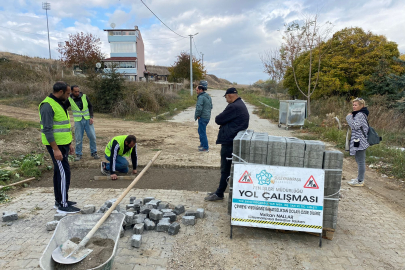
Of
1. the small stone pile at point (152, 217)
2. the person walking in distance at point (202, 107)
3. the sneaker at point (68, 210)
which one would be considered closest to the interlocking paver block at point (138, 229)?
the small stone pile at point (152, 217)

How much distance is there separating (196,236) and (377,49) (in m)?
16.4

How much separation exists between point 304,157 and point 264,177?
0.57m

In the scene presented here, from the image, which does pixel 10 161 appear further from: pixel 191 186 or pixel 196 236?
pixel 196 236

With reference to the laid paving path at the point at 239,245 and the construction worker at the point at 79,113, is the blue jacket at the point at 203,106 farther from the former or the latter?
the laid paving path at the point at 239,245

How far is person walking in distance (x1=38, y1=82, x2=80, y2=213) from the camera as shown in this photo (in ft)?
12.3

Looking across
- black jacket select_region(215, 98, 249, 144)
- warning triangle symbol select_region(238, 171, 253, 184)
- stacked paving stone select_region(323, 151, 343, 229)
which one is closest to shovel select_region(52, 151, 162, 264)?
warning triangle symbol select_region(238, 171, 253, 184)

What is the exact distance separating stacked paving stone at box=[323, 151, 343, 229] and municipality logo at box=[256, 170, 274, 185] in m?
0.71

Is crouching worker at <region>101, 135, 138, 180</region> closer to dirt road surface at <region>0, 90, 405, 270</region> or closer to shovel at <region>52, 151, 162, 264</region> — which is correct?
dirt road surface at <region>0, 90, 405, 270</region>

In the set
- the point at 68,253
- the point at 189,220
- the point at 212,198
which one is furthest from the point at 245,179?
the point at 68,253

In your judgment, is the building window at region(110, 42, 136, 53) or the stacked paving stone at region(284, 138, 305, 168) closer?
the stacked paving stone at region(284, 138, 305, 168)

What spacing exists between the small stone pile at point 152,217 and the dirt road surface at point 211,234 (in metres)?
0.11

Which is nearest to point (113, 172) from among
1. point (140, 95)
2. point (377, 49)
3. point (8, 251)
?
point (8, 251)

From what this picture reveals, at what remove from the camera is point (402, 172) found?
633 cm

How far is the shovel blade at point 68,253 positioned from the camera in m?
2.57
